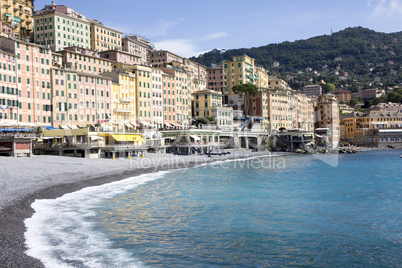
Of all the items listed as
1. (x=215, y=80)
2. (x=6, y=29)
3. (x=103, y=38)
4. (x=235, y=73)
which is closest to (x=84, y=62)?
(x=6, y=29)

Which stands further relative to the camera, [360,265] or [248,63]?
[248,63]

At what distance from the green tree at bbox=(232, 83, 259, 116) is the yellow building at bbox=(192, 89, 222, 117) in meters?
15.6

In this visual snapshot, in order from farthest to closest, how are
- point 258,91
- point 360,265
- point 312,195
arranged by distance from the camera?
1. point 258,91
2. point 312,195
3. point 360,265

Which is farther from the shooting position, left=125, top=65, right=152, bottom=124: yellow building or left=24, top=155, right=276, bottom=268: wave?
left=125, top=65, right=152, bottom=124: yellow building

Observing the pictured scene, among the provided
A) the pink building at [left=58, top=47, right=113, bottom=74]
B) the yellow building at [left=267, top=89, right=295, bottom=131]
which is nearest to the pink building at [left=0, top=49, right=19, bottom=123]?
the pink building at [left=58, top=47, right=113, bottom=74]

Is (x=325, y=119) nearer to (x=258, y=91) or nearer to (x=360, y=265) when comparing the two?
(x=258, y=91)

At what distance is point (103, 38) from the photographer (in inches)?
4242

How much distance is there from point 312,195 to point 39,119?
4550 centimetres

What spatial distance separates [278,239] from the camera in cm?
1850

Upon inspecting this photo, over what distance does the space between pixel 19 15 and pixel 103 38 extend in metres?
21.5

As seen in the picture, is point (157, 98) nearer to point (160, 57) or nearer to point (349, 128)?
point (160, 57)

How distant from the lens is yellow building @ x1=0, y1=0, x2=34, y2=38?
3501 inches

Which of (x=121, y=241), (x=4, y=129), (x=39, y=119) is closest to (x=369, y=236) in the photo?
(x=121, y=241)

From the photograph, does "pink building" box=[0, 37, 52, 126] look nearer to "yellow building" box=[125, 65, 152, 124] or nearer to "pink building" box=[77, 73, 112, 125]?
"pink building" box=[77, 73, 112, 125]
